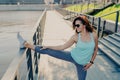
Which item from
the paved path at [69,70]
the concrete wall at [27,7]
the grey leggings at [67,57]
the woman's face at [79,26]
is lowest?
the concrete wall at [27,7]

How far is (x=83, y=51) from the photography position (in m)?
3.60

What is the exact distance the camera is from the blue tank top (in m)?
3.57

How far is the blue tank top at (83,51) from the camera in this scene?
357cm

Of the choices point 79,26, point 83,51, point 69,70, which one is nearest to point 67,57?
point 83,51

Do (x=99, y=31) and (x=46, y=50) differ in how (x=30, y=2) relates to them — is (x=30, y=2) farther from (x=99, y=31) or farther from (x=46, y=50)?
(x=46, y=50)

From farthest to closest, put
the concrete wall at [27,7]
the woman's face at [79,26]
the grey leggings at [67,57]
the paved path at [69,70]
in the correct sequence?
1. the concrete wall at [27,7]
2. the paved path at [69,70]
3. the grey leggings at [67,57]
4. the woman's face at [79,26]

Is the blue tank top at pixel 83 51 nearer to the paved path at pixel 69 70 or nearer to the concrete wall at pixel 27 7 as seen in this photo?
the paved path at pixel 69 70

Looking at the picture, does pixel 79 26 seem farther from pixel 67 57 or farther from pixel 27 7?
pixel 27 7

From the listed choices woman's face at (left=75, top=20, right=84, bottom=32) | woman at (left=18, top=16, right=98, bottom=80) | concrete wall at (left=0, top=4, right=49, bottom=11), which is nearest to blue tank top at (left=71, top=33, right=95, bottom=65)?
woman at (left=18, top=16, right=98, bottom=80)

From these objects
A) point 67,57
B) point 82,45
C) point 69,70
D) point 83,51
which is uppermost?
point 82,45

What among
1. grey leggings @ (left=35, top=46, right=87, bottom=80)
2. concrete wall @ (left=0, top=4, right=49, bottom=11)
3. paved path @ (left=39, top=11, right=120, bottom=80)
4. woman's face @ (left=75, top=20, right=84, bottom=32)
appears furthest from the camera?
concrete wall @ (left=0, top=4, right=49, bottom=11)

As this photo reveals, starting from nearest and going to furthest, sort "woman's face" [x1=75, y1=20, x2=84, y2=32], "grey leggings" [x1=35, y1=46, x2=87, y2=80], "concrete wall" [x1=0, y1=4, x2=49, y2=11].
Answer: "woman's face" [x1=75, y1=20, x2=84, y2=32] < "grey leggings" [x1=35, y1=46, x2=87, y2=80] < "concrete wall" [x1=0, y1=4, x2=49, y2=11]

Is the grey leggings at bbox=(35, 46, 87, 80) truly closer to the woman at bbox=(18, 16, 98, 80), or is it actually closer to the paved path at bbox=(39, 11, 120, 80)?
the woman at bbox=(18, 16, 98, 80)

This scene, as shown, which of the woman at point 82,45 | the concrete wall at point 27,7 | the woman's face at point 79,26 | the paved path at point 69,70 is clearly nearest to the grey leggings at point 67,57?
the woman at point 82,45
